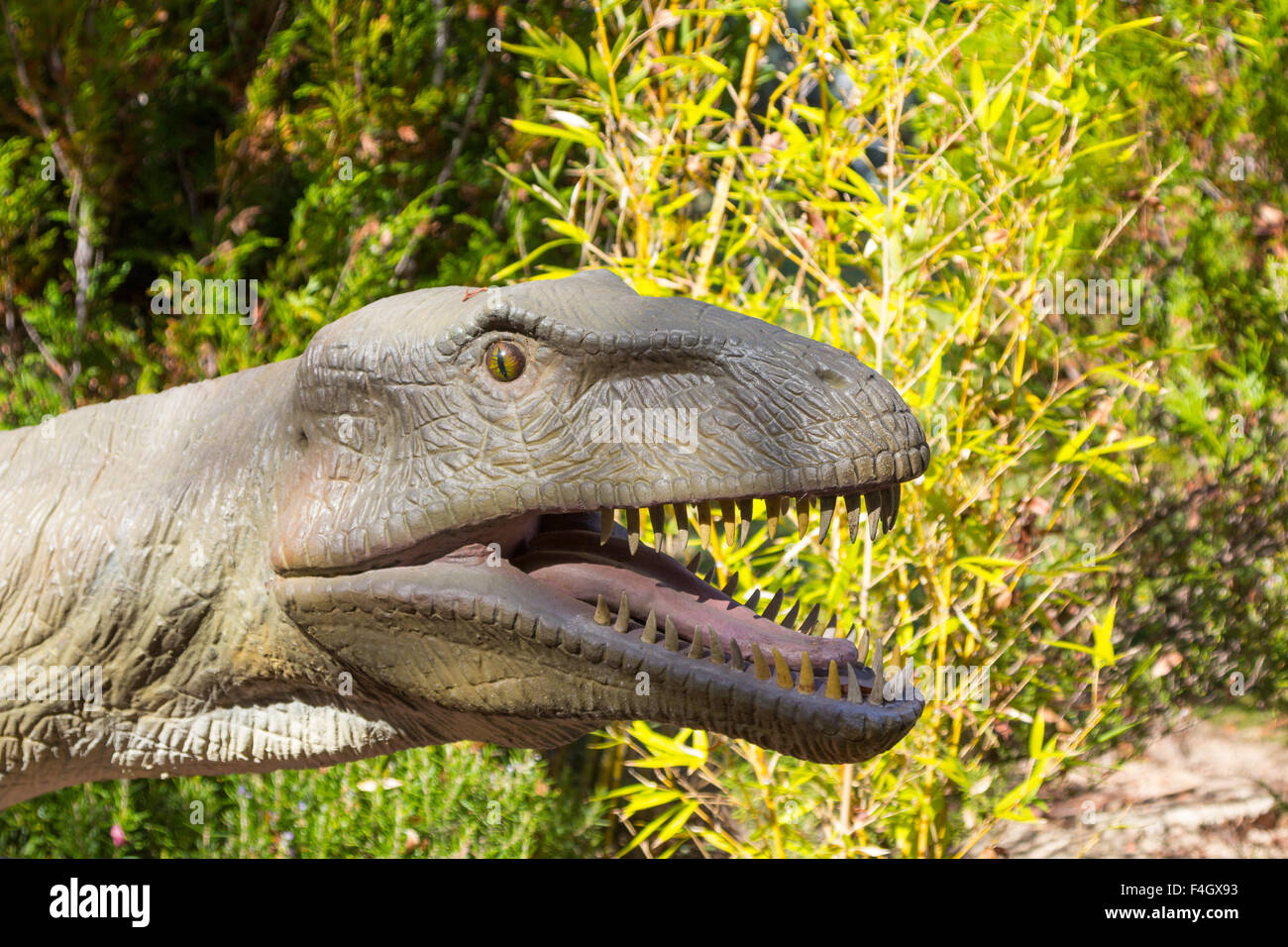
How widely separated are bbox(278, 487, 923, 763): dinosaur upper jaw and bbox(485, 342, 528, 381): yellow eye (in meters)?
0.19

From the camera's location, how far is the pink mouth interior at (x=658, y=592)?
4.77 feet

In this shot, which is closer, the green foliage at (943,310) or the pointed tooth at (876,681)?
the pointed tooth at (876,681)

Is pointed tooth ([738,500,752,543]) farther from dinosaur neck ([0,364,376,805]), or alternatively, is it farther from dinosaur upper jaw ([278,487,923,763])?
dinosaur neck ([0,364,376,805])

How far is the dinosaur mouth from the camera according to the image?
54.7 inches

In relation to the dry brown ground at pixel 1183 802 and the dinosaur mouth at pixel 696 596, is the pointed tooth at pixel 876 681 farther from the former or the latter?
the dry brown ground at pixel 1183 802

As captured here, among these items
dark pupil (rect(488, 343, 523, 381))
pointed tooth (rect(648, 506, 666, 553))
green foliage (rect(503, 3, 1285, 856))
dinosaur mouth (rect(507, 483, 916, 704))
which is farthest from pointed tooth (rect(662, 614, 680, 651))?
green foliage (rect(503, 3, 1285, 856))

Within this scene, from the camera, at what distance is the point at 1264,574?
423cm

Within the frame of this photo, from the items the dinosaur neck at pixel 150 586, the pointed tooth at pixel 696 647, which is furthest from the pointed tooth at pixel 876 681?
the dinosaur neck at pixel 150 586

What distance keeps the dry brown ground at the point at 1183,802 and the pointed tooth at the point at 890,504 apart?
283cm

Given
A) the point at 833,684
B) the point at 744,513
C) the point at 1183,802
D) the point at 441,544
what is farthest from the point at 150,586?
the point at 1183,802

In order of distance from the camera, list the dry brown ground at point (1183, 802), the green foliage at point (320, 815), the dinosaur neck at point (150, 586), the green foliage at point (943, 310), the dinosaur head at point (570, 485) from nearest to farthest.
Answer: the dinosaur head at point (570, 485) → the dinosaur neck at point (150, 586) → the green foliage at point (943, 310) → the green foliage at point (320, 815) → the dry brown ground at point (1183, 802)

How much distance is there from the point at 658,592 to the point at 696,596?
5 centimetres

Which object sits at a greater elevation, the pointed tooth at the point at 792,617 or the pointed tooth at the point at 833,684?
the pointed tooth at the point at 792,617

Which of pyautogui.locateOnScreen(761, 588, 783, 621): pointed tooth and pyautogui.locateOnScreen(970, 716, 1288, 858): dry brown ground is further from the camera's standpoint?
pyautogui.locateOnScreen(970, 716, 1288, 858): dry brown ground
